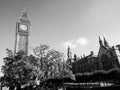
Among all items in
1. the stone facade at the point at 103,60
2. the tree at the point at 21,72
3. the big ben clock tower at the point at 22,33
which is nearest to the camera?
the tree at the point at 21,72

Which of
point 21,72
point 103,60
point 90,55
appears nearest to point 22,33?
point 90,55

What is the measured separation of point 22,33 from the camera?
77.4m

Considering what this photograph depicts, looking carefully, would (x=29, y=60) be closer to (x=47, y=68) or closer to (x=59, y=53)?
(x=47, y=68)

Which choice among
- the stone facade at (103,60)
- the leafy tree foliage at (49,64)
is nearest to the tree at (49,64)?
the leafy tree foliage at (49,64)

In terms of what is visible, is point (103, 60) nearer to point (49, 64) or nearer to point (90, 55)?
point (90, 55)

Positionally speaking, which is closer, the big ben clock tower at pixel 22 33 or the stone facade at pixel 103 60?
the stone facade at pixel 103 60

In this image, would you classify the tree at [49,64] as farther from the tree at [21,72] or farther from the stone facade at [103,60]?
the stone facade at [103,60]

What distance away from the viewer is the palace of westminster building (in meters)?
49.8

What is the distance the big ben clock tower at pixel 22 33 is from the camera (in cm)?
7371

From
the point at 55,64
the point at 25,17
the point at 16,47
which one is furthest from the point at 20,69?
the point at 25,17

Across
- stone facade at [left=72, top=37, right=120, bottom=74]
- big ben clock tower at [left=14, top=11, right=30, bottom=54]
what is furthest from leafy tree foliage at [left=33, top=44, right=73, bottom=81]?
big ben clock tower at [left=14, top=11, right=30, bottom=54]

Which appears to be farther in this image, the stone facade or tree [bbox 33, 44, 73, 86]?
the stone facade

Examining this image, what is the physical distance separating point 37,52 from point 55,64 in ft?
17.3

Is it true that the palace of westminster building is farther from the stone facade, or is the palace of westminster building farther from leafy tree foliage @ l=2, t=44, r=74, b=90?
leafy tree foliage @ l=2, t=44, r=74, b=90
